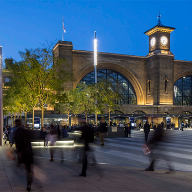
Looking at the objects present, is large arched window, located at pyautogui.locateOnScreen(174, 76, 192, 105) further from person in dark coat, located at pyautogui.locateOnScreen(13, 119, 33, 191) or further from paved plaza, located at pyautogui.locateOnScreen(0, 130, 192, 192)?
person in dark coat, located at pyautogui.locateOnScreen(13, 119, 33, 191)

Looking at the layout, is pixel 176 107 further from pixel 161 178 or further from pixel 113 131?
pixel 161 178

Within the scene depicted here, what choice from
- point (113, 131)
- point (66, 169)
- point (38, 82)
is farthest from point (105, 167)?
point (113, 131)

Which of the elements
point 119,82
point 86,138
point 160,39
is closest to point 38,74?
point 86,138

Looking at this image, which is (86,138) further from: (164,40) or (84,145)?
(164,40)

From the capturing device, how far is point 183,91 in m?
69.4

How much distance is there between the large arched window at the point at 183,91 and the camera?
225 ft

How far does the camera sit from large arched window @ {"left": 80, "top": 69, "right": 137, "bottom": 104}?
200ft

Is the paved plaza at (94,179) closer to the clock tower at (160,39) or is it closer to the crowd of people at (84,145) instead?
the crowd of people at (84,145)

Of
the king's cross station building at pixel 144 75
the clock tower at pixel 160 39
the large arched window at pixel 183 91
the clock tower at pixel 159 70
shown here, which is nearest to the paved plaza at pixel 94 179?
the king's cross station building at pixel 144 75

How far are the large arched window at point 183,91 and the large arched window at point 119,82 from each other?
12.4 m

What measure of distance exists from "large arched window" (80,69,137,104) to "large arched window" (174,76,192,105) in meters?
12.4

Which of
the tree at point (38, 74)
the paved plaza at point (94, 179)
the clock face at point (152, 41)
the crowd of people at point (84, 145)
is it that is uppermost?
the clock face at point (152, 41)

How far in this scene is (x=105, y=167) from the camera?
9.80m

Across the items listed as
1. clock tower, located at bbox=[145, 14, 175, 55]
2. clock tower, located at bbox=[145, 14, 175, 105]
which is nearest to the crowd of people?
clock tower, located at bbox=[145, 14, 175, 105]
